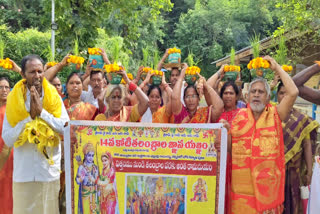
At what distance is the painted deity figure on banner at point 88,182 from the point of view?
361 centimetres

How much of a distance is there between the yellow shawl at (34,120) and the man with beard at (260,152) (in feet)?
5.88

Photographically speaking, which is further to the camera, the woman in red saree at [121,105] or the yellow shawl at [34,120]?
the woman in red saree at [121,105]

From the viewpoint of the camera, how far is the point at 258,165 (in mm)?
3637

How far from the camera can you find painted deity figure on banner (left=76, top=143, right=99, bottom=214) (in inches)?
142

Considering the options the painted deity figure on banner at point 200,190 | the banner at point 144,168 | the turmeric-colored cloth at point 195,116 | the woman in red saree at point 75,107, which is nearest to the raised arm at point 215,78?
the turmeric-colored cloth at point 195,116

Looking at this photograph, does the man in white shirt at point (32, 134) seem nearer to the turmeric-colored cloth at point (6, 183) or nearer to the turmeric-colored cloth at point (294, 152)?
the turmeric-colored cloth at point (6, 183)

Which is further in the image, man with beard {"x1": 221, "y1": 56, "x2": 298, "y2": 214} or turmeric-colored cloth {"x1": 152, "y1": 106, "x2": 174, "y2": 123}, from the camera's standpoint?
turmeric-colored cloth {"x1": 152, "y1": 106, "x2": 174, "y2": 123}

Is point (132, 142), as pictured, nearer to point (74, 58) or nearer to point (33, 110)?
point (33, 110)

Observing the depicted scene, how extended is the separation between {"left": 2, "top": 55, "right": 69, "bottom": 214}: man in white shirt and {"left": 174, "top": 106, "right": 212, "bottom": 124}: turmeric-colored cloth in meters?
Answer: 1.27

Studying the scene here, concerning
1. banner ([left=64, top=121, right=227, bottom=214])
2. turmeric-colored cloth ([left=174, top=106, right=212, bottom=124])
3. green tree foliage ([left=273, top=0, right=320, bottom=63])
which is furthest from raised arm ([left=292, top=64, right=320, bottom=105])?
green tree foliage ([left=273, top=0, right=320, bottom=63])

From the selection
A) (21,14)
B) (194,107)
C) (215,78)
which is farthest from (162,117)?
(21,14)

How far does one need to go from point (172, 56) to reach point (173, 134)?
2.11m

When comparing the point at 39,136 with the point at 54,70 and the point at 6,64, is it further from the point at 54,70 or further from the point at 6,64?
the point at 6,64

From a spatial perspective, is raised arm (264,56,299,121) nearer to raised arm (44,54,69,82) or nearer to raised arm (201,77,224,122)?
raised arm (201,77,224,122)
